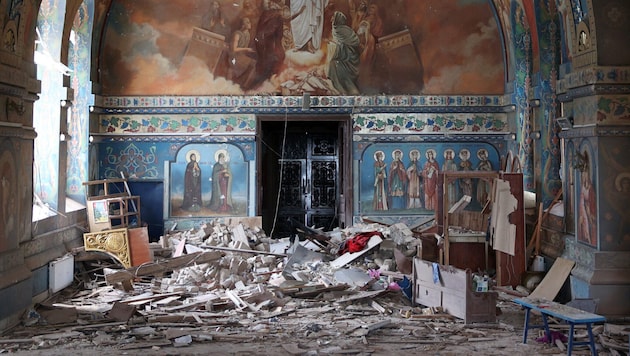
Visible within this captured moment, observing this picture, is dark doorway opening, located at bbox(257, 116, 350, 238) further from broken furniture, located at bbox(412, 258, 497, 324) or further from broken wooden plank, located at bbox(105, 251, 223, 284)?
broken furniture, located at bbox(412, 258, 497, 324)

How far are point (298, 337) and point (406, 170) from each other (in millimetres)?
6965

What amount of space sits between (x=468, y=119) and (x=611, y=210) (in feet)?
18.5

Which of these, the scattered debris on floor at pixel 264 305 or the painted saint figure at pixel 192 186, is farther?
the painted saint figure at pixel 192 186

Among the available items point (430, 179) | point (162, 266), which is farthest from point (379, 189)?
point (162, 266)

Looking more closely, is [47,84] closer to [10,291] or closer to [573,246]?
[10,291]

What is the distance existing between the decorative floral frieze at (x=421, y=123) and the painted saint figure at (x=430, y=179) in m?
0.59

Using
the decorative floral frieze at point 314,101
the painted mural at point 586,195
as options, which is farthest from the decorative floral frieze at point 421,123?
the painted mural at point 586,195

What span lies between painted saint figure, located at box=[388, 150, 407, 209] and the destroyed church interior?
0.04 metres

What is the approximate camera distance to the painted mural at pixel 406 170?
13070 mm

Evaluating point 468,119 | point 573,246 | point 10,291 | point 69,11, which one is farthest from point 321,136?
point 10,291

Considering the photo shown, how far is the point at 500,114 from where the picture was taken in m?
13.1

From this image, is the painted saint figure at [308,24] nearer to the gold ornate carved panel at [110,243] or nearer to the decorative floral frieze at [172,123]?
the decorative floral frieze at [172,123]

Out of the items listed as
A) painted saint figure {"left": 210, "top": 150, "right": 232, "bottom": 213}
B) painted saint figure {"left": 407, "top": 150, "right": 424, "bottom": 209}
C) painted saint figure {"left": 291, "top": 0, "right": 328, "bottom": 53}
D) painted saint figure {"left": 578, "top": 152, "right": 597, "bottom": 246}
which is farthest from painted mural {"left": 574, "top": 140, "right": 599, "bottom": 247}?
painted saint figure {"left": 210, "top": 150, "right": 232, "bottom": 213}

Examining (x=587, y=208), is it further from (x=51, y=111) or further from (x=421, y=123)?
(x=51, y=111)
